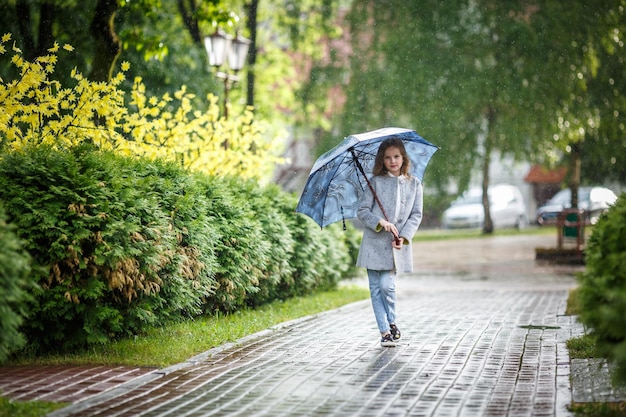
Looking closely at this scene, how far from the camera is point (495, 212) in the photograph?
44969 mm

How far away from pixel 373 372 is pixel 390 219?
212cm

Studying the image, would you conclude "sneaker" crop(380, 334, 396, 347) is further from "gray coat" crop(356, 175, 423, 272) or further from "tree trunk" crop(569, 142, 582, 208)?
"tree trunk" crop(569, 142, 582, 208)

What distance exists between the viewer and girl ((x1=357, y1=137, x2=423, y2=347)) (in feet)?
30.5

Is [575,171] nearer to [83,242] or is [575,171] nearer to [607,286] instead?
[83,242]

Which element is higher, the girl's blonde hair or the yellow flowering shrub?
the yellow flowering shrub

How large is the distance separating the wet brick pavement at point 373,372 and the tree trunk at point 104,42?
14.8ft

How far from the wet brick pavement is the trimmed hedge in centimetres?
80

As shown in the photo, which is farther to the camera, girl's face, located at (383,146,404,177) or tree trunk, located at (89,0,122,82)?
tree trunk, located at (89,0,122,82)

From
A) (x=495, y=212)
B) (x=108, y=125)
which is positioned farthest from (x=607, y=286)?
(x=495, y=212)

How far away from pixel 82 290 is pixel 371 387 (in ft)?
8.46

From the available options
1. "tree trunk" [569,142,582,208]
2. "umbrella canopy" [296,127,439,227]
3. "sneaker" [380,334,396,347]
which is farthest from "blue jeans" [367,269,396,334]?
"tree trunk" [569,142,582,208]

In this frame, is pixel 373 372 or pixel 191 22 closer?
pixel 373 372

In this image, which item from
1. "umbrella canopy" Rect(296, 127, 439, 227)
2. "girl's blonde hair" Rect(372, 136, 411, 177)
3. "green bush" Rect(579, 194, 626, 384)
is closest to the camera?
"green bush" Rect(579, 194, 626, 384)

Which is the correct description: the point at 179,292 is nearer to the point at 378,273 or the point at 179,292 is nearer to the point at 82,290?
the point at 82,290
